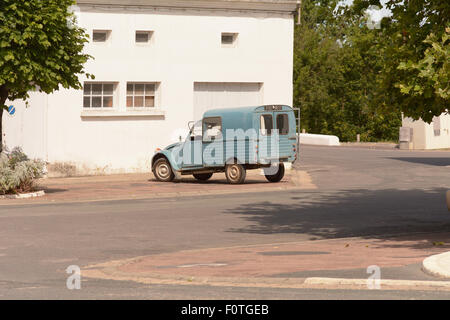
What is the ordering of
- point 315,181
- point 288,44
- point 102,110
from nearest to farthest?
1. point 315,181
2. point 102,110
3. point 288,44

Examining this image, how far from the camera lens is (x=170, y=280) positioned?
10234 millimetres

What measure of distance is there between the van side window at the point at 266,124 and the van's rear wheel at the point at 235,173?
1.22 meters

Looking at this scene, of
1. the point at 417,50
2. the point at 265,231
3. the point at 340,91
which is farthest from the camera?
the point at 340,91

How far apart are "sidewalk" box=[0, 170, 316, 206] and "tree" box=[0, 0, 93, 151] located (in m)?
2.78

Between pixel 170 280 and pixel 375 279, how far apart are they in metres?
2.28

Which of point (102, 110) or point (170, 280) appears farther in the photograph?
point (102, 110)

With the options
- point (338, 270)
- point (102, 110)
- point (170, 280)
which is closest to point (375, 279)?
point (338, 270)

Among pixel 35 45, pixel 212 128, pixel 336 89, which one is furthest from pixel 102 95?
pixel 336 89

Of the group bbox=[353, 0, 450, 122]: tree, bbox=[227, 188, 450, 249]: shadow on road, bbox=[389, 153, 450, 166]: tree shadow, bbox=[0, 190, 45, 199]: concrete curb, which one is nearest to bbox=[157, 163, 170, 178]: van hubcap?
bbox=[0, 190, 45, 199]: concrete curb

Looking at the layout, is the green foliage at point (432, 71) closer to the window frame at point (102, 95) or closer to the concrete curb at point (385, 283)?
the concrete curb at point (385, 283)

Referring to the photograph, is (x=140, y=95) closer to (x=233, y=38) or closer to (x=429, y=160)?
(x=233, y=38)

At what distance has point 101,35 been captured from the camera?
29703 mm

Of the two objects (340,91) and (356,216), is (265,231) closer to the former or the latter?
(356,216)

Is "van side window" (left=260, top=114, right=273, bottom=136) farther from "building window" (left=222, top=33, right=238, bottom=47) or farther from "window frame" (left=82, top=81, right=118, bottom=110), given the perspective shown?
"window frame" (left=82, top=81, right=118, bottom=110)
